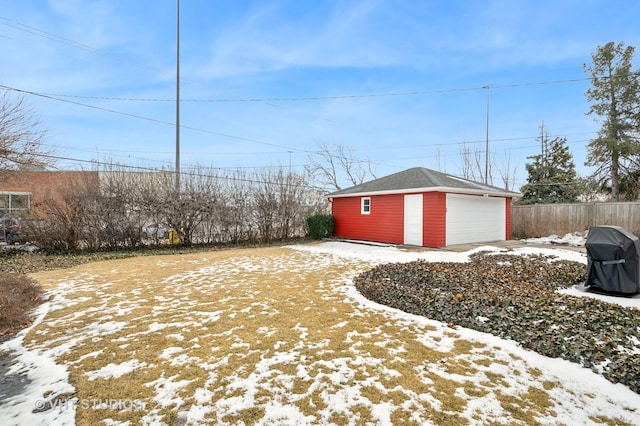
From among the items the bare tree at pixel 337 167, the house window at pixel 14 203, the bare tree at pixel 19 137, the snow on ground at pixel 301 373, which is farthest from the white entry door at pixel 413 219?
the house window at pixel 14 203

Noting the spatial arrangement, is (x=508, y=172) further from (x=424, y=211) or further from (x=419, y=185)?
(x=424, y=211)

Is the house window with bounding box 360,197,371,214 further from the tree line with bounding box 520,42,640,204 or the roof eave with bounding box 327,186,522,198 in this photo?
the tree line with bounding box 520,42,640,204

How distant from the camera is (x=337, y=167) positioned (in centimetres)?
2497

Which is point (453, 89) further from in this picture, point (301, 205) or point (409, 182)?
point (301, 205)

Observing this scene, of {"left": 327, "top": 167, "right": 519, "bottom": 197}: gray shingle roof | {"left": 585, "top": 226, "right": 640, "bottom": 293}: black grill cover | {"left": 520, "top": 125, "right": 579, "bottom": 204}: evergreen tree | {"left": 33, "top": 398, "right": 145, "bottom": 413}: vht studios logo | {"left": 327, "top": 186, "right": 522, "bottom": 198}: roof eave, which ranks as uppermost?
{"left": 520, "top": 125, "right": 579, "bottom": 204}: evergreen tree

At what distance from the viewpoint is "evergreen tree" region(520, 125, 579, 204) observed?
2022cm

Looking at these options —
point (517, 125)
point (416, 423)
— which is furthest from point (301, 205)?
point (517, 125)

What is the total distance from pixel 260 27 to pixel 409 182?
26.4ft

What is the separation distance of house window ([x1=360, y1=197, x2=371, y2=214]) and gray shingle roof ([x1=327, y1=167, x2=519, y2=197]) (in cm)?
38

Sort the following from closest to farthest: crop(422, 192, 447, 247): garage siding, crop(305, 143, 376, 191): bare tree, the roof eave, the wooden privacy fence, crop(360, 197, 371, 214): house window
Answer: the roof eave, crop(422, 192, 447, 247): garage siding, the wooden privacy fence, crop(360, 197, 371, 214): house window, crop(305, 143, 376, 191): bare tree

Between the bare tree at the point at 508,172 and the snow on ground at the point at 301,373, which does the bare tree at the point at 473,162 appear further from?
the snow on ground at the point at 301,373

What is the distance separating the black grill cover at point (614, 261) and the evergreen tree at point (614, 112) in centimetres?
1381

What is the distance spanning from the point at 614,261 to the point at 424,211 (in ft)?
22.0

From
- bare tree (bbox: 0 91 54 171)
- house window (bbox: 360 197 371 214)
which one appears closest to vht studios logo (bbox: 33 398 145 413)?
bare tree (bbox: 0 91 54 171)
